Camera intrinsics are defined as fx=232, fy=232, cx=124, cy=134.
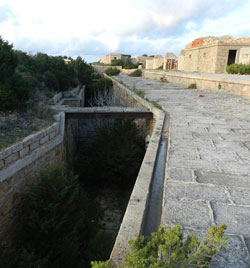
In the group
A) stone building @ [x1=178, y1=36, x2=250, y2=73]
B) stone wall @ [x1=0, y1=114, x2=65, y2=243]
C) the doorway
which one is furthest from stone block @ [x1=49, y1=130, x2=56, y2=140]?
the doorway

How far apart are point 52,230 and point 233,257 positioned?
3636 millimetres

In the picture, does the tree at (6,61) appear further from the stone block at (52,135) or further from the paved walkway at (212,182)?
the paved walkway at (212,182)

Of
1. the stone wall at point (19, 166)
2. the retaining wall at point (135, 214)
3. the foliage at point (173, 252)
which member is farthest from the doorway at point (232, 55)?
the foliage at point (173, 252)

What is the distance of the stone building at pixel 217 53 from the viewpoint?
18.3m

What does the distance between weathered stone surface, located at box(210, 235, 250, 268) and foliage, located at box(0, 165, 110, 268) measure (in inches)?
119

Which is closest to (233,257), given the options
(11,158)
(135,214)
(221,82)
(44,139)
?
(135,214)

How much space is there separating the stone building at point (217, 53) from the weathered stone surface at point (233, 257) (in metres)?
18.3

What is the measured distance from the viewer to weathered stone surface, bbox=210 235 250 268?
4.98ft

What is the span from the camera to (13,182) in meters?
4.70

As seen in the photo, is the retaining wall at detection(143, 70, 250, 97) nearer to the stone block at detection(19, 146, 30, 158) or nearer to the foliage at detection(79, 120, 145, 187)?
the foliage at detection(79, 120, 145, 187)

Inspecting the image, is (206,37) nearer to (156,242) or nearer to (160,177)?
(160,177)

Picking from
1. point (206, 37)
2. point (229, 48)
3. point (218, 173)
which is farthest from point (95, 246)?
point (206, 37)

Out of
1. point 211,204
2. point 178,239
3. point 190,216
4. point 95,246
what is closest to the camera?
point 178,239

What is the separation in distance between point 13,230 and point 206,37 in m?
21.7
